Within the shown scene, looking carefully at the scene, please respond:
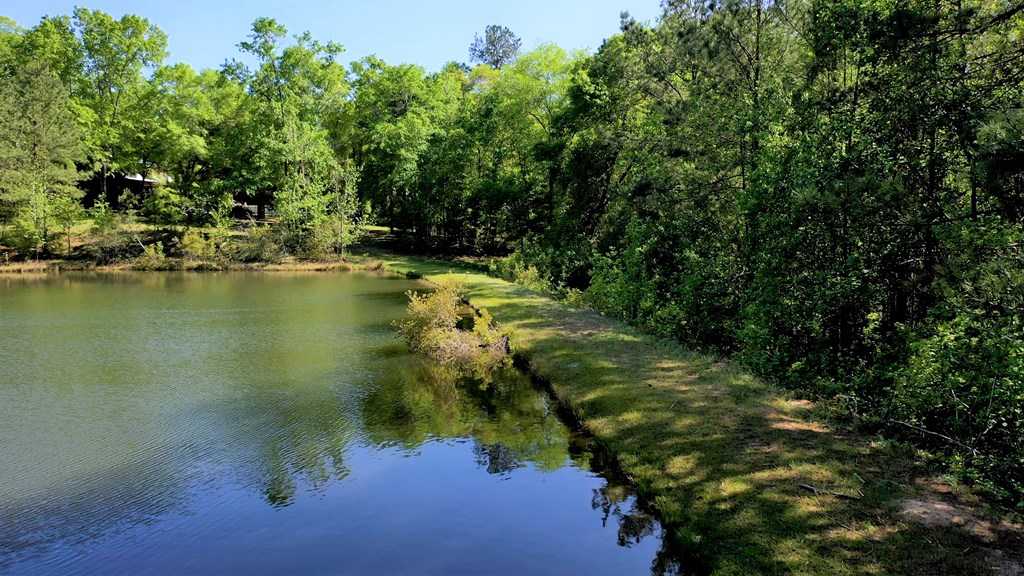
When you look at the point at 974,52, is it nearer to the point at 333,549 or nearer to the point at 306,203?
the point at 333,549

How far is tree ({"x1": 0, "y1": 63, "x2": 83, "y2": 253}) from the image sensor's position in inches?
1382

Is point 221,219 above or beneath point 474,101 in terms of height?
beneath

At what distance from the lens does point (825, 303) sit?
31.1 feet

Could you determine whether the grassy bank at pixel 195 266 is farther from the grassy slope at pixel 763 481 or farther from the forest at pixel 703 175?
the grassy slope at pixel 763 481

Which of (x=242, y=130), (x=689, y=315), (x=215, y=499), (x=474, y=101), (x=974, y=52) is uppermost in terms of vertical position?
(x=474, y=101)

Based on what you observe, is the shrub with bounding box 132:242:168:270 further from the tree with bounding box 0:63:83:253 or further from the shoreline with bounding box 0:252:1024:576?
the shoreline with bounding box 0:252:1024:576

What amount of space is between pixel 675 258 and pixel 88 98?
148 ft

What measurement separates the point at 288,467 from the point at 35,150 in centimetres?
3947

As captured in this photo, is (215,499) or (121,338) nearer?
(215,499)

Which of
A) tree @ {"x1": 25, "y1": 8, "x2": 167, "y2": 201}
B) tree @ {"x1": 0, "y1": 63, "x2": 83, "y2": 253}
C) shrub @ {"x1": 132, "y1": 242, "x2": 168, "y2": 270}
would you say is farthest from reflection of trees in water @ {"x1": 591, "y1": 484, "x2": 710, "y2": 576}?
tree @ {"x1": 25, "y1": 8, "x2": 167, "y2": 201}

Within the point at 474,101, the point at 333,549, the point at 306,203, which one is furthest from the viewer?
the point at 474,101

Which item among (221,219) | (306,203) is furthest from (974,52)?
(221,219)

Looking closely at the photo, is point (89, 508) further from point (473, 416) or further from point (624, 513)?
point (624, 513)

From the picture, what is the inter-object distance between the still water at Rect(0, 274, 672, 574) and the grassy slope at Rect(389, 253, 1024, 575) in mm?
561
